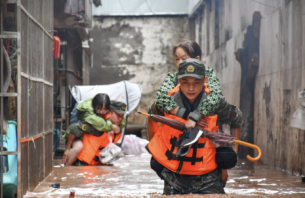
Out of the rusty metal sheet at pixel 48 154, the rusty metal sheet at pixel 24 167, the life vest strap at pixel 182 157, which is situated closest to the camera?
the life vest strap at pixel 182 157

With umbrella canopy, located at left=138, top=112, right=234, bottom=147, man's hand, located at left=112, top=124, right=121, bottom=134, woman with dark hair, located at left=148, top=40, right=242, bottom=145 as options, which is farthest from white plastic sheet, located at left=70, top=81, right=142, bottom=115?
umbrella canopy, located at left=138, top=112, right=234, bottom=147

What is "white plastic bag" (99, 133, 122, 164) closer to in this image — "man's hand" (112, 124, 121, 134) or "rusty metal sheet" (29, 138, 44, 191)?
"man's hand" (112, 124, 121, 134)

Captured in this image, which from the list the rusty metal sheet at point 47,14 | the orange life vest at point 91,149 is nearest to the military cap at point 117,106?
the orange life vest at point 91,149

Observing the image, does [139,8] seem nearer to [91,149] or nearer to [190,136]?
[91,149]

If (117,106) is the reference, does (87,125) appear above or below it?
below

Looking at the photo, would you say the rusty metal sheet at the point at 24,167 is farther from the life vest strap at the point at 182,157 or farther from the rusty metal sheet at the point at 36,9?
the life vest strap at the point at 182,157

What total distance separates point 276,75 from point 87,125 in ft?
13.1

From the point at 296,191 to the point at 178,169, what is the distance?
100 inches

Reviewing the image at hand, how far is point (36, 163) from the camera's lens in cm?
552

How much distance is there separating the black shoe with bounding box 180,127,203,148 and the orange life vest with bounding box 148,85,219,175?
0.44ft

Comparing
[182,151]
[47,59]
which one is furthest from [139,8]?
[182,151]

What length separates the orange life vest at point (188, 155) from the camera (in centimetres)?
349

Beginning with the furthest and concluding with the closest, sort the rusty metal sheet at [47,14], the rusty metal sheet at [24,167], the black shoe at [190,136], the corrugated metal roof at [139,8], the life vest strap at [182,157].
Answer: the corrugated metal roof at [139,8], the rusty metal sheet at [47,14], the rusty metal sheet at [24,167], the life vest strap at [182,157], the black shoe at [190,136]

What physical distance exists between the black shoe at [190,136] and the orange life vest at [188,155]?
0.44ft
